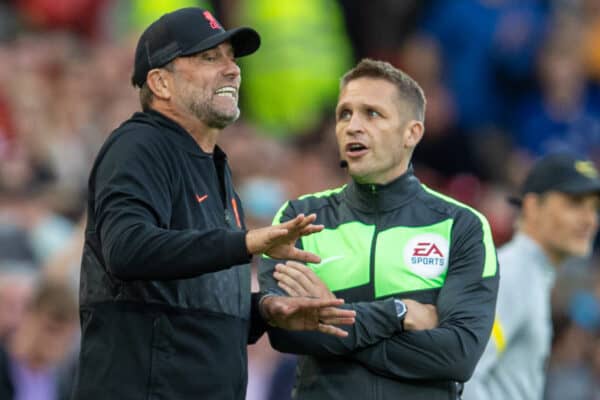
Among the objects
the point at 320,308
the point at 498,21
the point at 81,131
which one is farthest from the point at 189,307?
the point at 498,21

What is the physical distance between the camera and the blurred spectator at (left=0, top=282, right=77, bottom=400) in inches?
295

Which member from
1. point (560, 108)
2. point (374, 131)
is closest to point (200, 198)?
point (374, 131)

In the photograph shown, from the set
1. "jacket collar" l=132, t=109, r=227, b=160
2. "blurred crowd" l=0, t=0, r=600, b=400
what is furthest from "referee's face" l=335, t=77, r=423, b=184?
"blurred crowd" l=0, t=0, r=600, b=400

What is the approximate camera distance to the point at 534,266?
22.4 feet

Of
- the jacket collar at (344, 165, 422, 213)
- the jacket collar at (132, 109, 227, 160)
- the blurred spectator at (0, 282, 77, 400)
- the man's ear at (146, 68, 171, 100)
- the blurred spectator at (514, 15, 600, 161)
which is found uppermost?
the man's ear at (146, 68, 171, 100)

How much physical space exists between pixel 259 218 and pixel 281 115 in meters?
3.06

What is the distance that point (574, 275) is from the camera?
1057cm

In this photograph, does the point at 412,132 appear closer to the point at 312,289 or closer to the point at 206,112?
the point at 312,289

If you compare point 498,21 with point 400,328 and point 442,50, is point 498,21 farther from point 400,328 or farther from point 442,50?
point 400,328

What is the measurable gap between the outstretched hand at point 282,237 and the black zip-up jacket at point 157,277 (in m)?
0.05

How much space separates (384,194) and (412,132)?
0.31 metres

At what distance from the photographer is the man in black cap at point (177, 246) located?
4703 mm

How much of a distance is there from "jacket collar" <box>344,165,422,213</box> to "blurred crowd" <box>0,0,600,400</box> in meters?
3.68

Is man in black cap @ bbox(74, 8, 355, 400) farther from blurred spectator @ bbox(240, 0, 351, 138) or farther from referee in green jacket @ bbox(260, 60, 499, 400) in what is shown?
blurred spectator @ bbox(240, 0, 351, 138)
